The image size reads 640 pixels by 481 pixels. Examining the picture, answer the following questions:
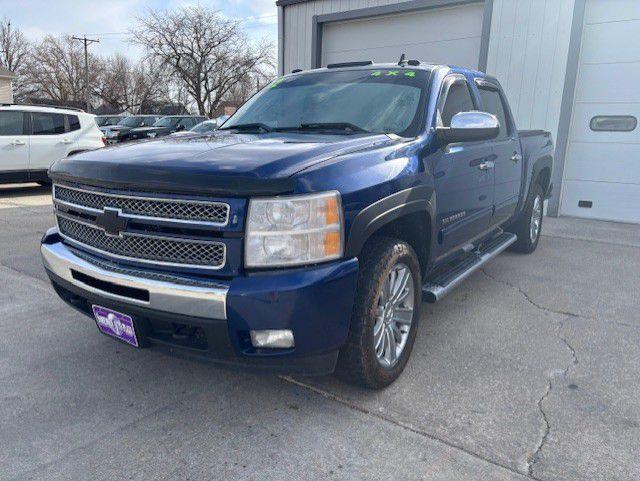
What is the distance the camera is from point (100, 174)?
2619 millimetres

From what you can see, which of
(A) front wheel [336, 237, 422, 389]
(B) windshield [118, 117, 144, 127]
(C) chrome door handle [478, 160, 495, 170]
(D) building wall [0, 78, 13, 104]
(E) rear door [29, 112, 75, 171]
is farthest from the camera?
(D) building wall [0, 78, 13, 104]

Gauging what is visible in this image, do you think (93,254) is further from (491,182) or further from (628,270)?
(628,270)

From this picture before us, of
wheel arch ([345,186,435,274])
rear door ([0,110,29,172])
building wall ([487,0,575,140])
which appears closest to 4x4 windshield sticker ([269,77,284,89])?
wheel arch ([345,186,435,274])

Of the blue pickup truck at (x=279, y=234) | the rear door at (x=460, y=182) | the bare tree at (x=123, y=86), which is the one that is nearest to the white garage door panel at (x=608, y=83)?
the rear door at (x=460, y=182)

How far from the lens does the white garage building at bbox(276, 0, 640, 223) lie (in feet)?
26.7

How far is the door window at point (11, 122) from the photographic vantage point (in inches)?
389

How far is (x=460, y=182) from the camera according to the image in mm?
3674

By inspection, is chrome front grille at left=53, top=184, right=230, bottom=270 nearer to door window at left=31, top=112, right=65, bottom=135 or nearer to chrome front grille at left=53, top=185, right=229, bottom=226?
chrome front grille at left=53, top=185, right=229, bottom=226

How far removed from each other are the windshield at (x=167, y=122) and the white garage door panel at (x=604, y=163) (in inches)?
606

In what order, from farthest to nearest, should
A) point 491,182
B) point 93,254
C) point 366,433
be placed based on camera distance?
point 491,182, point 93,254, point 366,433

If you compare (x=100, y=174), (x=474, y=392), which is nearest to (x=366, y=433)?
(x=474, y=392)

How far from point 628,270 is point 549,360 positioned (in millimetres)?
3020

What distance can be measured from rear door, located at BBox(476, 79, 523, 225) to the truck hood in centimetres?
180

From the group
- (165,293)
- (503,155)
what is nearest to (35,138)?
(503,155)
